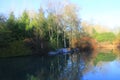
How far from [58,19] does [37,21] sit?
3874 millimetres

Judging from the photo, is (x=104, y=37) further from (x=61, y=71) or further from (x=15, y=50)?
(x=61, y=71)

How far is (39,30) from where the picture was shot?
3766cm

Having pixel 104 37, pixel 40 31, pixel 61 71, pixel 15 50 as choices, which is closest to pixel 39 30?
pixel 40 31

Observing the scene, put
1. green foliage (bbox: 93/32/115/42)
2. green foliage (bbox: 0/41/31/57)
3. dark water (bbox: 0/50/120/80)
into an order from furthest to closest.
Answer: green foliage (bbox: 93/32/115/42) < green foliage (bbox: 0/41/31/57) < dark water (bbox: 0/50/120/80)

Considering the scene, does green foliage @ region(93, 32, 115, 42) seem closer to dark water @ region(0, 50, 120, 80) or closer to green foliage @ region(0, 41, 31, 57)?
green foliage @ region(0, 41, 31, 57)

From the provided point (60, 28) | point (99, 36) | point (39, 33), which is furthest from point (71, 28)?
point (99, 36)

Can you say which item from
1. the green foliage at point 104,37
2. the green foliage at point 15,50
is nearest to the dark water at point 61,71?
the green foliage at point 15,50

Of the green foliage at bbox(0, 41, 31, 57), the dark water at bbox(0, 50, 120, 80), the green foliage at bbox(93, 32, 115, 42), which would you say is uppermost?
the green foliage at bbox(93, 32, 115, 42)

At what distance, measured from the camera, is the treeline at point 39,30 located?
32.8 metres

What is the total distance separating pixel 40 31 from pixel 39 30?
1.95ft

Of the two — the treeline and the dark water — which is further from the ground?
the treeline

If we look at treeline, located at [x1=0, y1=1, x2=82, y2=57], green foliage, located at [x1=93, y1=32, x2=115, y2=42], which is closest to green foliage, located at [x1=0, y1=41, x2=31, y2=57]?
treeline, located at [x1=0, y1=1, x2=82, y2=57]

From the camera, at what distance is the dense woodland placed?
32.8m

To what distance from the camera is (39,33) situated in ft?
120
